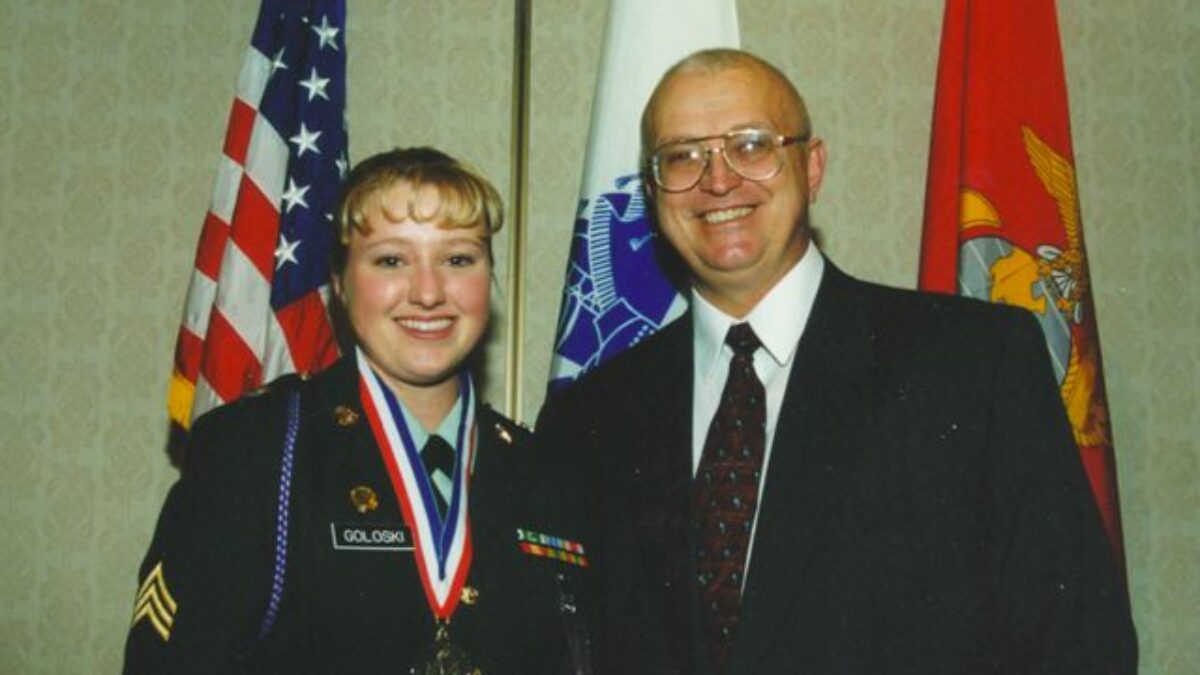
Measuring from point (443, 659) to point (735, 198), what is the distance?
990 millimetres

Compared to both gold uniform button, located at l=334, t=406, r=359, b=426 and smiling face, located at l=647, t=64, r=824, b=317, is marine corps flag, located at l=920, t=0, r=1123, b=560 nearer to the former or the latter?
smiling face, located at l=647, t=64, r=824, b=317

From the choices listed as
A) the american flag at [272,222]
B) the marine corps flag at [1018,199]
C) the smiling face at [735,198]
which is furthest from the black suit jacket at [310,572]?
the marine corps flag at [1018,199]

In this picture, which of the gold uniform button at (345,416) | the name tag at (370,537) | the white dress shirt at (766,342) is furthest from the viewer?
the white dress shirt at (766,342)

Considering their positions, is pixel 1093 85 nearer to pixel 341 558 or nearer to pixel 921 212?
pixel 921 212

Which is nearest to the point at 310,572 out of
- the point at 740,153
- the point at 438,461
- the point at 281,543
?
the point at 281,543

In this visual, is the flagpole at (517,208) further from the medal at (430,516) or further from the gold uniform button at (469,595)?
the gold uniform button at (469,595)

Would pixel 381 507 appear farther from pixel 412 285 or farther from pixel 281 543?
pixel 412 285

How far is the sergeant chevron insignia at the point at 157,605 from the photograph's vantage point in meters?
1.72

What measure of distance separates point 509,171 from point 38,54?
143 centimetres

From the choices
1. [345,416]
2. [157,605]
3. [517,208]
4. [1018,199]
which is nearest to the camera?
[157,605]

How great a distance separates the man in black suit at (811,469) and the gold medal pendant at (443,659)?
1.11 ft

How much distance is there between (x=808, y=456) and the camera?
193 cm

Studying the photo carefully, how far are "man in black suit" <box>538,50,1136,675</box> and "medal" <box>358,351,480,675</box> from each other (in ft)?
1.08

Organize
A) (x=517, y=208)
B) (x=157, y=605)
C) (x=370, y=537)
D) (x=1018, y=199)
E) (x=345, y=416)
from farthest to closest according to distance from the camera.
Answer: (x=517, y=208)
(x=1018, y=199)
(x=345, y=416)
(x=370, y=537)
(x=157, y=605)
